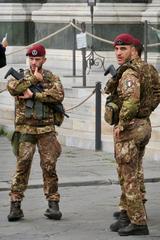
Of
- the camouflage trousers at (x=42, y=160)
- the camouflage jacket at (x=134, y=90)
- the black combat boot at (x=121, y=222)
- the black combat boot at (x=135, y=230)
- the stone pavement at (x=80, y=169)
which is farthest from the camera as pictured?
the stone pavement at (x=80, y=169)

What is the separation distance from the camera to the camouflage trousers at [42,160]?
33.0 ft

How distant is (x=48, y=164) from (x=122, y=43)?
158 centimetres

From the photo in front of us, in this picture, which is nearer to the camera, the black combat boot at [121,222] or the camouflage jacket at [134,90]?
the camouflage jacket at [134,90]

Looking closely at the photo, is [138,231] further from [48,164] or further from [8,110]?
[8,110]

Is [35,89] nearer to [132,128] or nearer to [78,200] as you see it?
[132,128]

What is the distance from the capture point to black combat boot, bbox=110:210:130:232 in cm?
952

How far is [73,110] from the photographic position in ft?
55.3

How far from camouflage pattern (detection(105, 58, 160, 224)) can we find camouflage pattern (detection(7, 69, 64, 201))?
85 centimetres

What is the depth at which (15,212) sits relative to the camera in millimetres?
10078

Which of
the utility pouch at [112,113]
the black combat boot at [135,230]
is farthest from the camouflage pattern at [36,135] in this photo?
the black combat boot at [135,230]

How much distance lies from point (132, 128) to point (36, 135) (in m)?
1.22

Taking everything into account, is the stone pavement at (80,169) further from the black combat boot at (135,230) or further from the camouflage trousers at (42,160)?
the black combat boot at (135,230)

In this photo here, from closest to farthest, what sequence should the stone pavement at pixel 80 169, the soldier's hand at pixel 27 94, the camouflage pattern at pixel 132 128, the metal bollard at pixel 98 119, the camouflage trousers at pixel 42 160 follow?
the camouflage pattern at pixel 132 128, the soldier's hand at pixel 27 94, the camouflage trousers at pixel 42 160, the stone pavement at pixel 80 169, the metal bollard at pixel 98 119

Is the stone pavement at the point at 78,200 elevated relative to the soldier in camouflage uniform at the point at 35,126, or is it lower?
lower
